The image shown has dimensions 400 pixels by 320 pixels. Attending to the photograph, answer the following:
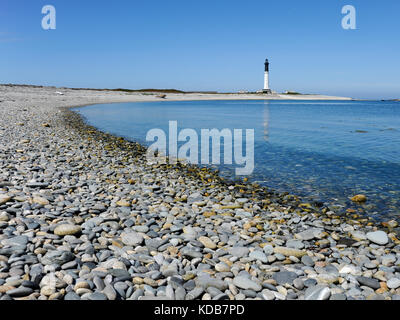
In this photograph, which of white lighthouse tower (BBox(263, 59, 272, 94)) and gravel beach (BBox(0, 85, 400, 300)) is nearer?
gravel beach (BBox(0, 85, 400, 300))

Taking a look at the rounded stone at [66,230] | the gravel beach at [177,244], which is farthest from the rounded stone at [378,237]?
the rounded stone at [66,230]

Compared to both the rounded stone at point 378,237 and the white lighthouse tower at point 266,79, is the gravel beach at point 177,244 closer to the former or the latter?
the rounded stone at point 378,237

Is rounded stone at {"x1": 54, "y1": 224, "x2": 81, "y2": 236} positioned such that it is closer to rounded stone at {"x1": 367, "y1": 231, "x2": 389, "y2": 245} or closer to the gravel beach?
the gravel beach

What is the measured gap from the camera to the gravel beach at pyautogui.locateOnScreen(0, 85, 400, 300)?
3643 mm

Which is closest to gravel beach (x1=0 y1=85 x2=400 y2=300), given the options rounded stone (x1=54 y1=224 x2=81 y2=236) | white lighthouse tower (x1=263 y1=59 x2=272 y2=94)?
rounded stone (x1=54 y1=224 x2=81 y2=236)

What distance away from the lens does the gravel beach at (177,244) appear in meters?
3.64

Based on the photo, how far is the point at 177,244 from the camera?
4805mm

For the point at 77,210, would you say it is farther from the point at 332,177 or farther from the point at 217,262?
the point at 332,177

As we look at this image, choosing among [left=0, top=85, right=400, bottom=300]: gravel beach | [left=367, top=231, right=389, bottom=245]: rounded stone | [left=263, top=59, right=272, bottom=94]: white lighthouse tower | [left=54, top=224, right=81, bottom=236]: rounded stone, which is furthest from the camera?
[left=263, top=59, right=272, bottom=94]: white lighthouse tower

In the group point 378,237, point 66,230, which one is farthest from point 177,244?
point 378,237

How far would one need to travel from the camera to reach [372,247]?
509cm

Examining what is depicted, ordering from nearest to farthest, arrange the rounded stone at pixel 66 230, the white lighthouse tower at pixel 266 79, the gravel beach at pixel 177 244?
1. the gravel beach at pixel 177 244
2. the rounded stone at pixel 66 230
3. the white lighthouse tower at pixel 266 79

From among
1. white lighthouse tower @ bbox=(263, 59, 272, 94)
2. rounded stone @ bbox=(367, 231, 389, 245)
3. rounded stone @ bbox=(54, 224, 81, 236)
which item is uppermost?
white lighthouse tower @ bbox=(263, 59, 272, 94)

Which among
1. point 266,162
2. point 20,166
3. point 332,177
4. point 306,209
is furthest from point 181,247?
point 266,162
